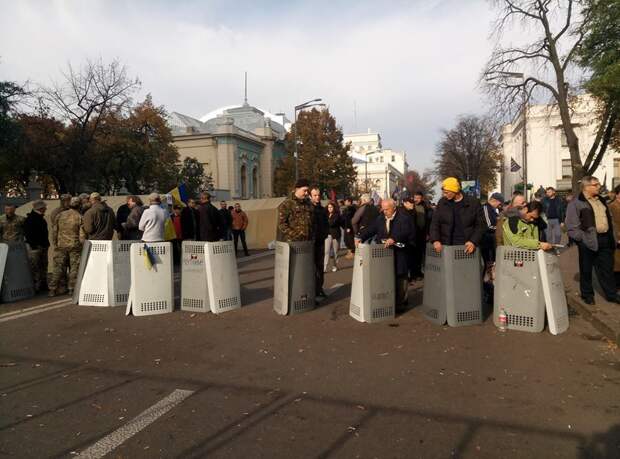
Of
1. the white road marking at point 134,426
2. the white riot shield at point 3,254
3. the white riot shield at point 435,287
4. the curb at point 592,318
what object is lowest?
the white road marking at point 134,426

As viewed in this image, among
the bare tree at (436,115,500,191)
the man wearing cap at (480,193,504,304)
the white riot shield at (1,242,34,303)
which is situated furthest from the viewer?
the bare tree at (436,115,500,191)

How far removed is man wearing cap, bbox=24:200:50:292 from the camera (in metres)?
10.4

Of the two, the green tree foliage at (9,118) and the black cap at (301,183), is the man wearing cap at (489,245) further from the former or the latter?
the green tree foliage at (9,118)

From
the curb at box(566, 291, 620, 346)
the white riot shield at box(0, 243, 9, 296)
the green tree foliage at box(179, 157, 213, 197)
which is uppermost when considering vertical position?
the green tree foliage at box(179, 157, 213, 197)

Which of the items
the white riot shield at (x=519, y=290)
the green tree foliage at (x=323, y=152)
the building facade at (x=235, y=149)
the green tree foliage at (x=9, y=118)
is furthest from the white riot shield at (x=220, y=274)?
the green tree foliage at (x=323, y=152)

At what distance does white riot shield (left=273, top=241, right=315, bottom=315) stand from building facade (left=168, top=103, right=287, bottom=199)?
4697cm

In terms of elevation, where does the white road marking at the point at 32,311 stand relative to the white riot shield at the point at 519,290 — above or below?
below

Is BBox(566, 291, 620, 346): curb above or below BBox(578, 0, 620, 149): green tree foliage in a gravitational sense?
below

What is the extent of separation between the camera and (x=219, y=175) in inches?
2375

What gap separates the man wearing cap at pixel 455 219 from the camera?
6996mm

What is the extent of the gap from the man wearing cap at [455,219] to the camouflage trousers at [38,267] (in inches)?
320

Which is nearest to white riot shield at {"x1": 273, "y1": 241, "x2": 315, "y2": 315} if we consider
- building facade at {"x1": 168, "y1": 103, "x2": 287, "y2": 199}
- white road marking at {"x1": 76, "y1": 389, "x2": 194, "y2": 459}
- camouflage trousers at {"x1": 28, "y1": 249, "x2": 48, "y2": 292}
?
white road marking at {"x1": 76, "y1": 389, "x2": 194, "y2": 459}

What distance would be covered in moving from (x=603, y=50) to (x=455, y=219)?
47.9 ft

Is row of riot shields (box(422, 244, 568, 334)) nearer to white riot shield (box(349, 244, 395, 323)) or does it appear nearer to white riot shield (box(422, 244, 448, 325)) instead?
white riot shield (box(422, 244, 448, 325))
